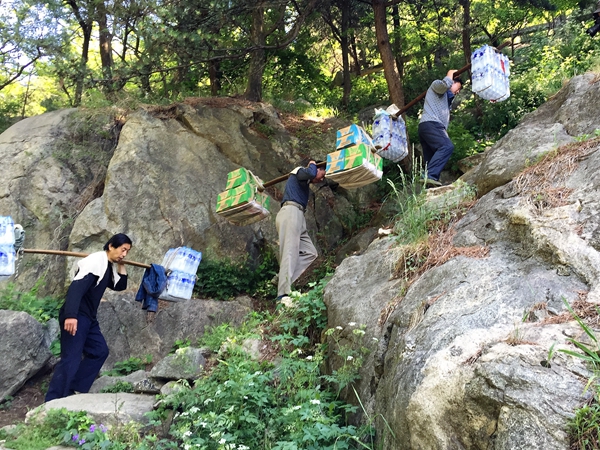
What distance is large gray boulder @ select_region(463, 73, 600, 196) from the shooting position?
19.7ft

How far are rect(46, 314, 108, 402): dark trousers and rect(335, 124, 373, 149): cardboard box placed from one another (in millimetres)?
3663

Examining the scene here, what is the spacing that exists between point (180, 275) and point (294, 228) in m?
1.68

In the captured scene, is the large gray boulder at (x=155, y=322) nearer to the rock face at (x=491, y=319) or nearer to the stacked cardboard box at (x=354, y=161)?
the stacked cardboard box at (x=354, y=161)

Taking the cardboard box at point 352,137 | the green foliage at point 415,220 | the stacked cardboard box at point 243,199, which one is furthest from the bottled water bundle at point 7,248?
the green foliage at point 415,220

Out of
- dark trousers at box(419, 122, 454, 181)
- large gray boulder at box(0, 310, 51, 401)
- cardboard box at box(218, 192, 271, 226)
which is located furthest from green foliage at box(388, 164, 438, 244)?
large gray boulder at box(0, 310, 51, 401)

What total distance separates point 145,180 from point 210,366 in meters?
5.46

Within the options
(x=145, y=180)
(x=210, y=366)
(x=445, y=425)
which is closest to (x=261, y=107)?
(x=145, y=180)

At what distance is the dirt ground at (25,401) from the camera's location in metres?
6.43

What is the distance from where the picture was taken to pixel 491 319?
3520mm

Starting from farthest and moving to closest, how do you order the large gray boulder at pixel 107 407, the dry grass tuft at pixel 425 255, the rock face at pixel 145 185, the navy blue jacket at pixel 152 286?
the rock face at pixel 145 185 → the navy blue jacket at pixel 152 286 → the large gray boulder at pixel 107 407 → the dry grass tuft at pixel 425 255

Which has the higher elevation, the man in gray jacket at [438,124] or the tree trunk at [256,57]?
the tree trunk at [256,57]

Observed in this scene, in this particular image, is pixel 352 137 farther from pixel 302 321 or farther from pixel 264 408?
pixel 264 408

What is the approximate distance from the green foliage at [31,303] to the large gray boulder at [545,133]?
6.42m

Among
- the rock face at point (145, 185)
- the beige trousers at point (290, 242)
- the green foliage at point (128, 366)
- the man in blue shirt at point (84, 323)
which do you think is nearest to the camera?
the man in blue shirt at point (84, 323)
